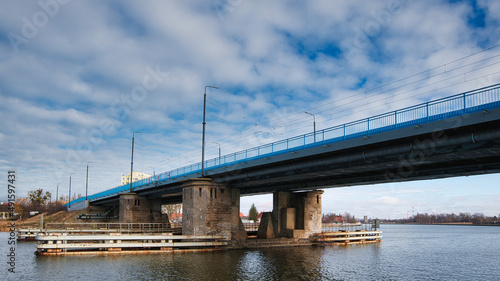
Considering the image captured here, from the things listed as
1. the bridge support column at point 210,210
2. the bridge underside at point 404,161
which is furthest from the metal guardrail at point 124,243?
the bridge underside at point 404,161

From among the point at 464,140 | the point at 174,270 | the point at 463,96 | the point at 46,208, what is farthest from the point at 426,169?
the point at 46,208

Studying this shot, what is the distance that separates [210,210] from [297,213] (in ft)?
53.6

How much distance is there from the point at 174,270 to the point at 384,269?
55.7 feet

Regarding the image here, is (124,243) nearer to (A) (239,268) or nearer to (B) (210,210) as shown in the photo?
(B) (210,210)

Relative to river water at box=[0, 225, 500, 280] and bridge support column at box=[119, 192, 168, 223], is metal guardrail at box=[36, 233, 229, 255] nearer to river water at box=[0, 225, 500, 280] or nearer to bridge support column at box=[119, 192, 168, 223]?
river water at box=[0, 225, 500, 280]

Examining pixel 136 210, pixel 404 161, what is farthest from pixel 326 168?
pixel 136 210

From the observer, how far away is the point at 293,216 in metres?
54.6

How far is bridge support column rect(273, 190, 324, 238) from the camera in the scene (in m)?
53.5

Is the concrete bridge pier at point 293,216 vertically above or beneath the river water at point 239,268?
above

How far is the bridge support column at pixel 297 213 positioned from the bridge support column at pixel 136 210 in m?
25.8

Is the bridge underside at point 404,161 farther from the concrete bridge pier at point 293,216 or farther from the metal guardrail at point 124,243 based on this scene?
the concrete bridge pier at point 293,216

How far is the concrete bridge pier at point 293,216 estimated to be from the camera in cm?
5341

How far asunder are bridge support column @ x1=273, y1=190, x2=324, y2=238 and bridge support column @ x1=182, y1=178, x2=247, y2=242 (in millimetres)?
8973

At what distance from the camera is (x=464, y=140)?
72.9ft
